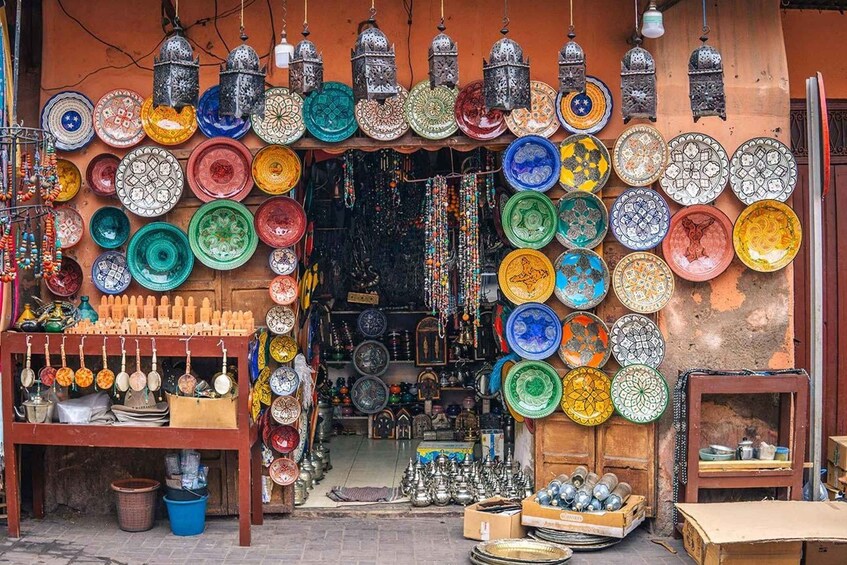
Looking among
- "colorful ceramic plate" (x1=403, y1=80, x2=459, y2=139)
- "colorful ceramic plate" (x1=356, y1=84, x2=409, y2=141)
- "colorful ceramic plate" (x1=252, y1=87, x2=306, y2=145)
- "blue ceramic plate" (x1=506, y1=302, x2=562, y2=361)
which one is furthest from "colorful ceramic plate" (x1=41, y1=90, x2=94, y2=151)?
"blue ceramic plate" (x1=506, y1=302, x2=562, y2=361)

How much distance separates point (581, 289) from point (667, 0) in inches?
70.2

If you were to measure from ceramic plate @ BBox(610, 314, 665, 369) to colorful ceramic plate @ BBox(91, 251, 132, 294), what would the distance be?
9.77 ft

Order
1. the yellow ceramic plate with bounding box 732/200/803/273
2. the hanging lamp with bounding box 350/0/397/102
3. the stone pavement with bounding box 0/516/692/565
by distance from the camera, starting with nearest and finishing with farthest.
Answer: the hanging lamp with bounding box 350/0/397/102 → the stone pavement with bounding box 0/516/692/565 → the yellow ceramic plate with bounding box 732/200/803/273

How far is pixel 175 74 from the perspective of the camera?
16.0ft

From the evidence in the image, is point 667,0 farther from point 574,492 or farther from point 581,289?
point 574,492

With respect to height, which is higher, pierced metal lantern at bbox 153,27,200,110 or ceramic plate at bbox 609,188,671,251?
pierced metal lantern at bbox 153,27,200,110

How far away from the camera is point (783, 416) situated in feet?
18.9

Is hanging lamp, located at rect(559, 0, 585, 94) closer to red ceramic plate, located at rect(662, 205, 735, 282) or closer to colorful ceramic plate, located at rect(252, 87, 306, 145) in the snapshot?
red ceramic plate, located at rect(662, 205, 735, 282)

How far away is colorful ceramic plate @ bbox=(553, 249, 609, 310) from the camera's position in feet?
19.1

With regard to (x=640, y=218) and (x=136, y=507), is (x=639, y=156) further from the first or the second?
(x=136, y=507)

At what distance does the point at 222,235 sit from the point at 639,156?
8.40 feet

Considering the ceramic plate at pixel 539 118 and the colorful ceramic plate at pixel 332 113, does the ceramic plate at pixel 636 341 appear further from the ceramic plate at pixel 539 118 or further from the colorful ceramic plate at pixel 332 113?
the colorful ceramic plate at pixel 332 113

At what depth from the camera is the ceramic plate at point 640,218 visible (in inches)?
226

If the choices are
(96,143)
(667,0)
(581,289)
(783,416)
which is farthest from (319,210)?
(783,416)
